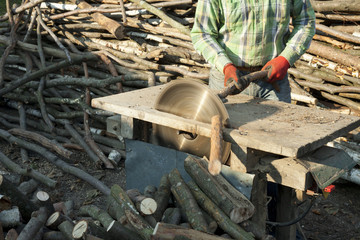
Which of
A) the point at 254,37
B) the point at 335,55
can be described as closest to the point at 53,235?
the point at 254,37

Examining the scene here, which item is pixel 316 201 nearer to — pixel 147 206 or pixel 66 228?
pixel 147 206

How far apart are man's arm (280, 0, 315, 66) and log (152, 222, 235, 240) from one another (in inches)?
76.4

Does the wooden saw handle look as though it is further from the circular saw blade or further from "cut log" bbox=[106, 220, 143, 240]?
"cut log" bbox=[106, 220, 143, 240]

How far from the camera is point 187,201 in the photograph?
338 cm

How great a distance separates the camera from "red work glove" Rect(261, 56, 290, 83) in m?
3.96

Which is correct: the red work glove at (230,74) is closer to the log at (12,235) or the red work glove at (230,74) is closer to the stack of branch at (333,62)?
the log at (12,235)

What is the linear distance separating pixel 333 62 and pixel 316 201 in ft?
7.00

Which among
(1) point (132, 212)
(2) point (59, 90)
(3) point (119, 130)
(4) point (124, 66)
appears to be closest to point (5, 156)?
(2) point (59, 90)

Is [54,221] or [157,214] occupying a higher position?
[157,214]

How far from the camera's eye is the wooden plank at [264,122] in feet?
10.1

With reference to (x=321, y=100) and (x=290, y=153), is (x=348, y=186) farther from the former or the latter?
(x=290, y=153)

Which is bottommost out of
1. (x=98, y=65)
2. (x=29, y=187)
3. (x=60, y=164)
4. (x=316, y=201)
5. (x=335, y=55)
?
(x=60, y=164)

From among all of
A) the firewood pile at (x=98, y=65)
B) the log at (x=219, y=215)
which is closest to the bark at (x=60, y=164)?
the firewood pile at (x=98, y=65)

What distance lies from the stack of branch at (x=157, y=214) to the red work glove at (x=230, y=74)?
73 cm
